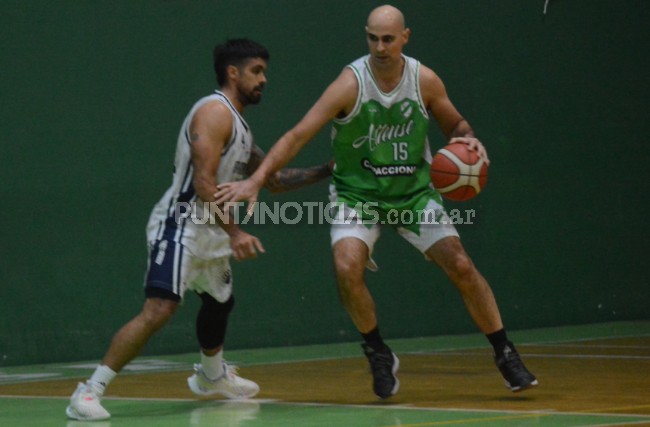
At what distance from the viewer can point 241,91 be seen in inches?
300

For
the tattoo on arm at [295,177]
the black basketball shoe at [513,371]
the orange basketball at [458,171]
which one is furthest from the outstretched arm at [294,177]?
the black basketball shoe at [513,371]

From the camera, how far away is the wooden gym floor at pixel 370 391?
6.89 m

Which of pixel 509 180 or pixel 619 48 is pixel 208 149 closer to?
pixel 509 180

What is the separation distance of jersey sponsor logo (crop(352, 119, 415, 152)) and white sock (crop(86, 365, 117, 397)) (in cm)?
186

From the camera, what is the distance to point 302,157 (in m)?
11.9

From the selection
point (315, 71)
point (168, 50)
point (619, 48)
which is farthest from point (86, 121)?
point (619, 48)

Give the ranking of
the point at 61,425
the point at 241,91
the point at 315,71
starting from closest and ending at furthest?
the point at 61,425, the point at 241,91, the point at 315,71

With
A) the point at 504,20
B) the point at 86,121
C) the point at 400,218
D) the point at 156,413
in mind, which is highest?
the point at 504,20

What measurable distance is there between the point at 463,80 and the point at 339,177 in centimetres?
494

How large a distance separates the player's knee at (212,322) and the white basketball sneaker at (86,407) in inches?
36.8

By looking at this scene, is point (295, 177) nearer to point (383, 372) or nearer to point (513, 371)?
point (383, 372)

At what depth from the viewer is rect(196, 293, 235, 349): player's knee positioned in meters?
7.84

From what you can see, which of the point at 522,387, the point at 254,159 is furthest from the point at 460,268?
the point at 254,159

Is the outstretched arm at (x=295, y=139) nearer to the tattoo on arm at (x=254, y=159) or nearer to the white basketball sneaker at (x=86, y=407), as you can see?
the tattoo on arm at (x=254, y=159)
